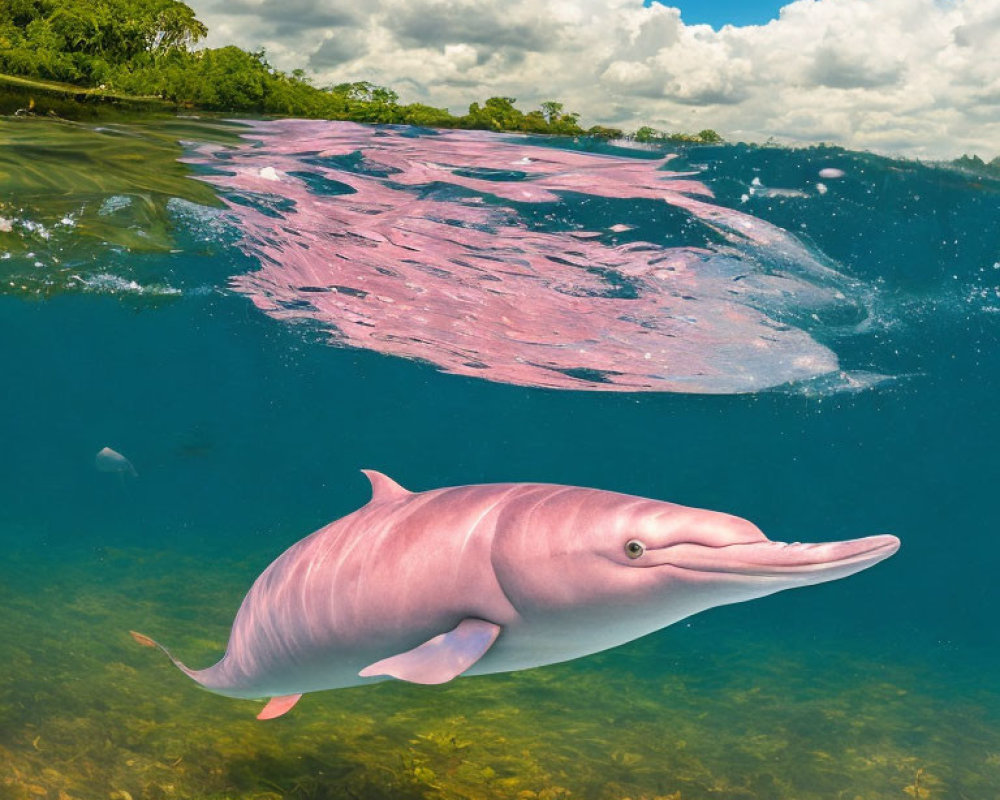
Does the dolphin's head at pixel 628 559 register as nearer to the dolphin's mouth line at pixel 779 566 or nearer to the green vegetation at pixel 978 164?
the dolphin's mouth line at pixel 779 566

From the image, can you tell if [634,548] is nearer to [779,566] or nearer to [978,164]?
[779,566]

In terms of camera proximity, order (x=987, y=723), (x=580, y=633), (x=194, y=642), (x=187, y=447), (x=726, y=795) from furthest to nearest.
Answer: (x=187, y=447), (x=987, y=723), (x=194, y=642), (x=726, y=795), (x=580, y=633)

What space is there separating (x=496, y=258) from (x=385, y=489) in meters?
10.7

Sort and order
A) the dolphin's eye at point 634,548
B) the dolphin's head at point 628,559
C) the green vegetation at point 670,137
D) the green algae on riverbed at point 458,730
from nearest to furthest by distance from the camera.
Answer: the dolphin's head at point 628,559 < the dolphin's eye at point 634,548 < the green algae on riverbed at point 458,730 < the green vegetation at point 670,137

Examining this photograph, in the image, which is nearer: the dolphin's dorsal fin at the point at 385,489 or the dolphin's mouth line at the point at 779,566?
the dolphin's mouth line at the point at 779,566

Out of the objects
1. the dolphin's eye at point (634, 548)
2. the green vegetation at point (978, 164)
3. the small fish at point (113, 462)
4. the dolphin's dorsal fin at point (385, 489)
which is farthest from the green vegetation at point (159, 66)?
the dolphin's eye at point (634, 548)

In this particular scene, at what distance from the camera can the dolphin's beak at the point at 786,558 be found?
10.2ft

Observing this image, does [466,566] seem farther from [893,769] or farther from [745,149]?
[893,769]

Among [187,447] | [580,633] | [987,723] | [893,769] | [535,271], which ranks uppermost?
[535,271]

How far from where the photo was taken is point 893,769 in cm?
1245

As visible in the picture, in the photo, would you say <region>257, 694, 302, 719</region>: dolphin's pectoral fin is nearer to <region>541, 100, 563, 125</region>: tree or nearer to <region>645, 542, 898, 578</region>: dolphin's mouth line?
<region>645, 542, 898, 578</region>: dolphin's mouth line

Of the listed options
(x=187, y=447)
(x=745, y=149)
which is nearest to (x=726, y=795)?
(x=745, y=149)

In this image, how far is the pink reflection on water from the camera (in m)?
12.4

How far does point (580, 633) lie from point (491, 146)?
9038mm
